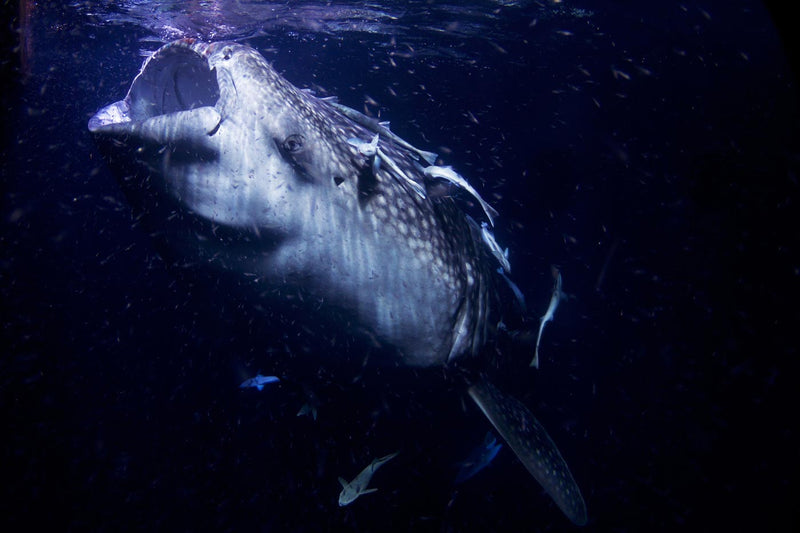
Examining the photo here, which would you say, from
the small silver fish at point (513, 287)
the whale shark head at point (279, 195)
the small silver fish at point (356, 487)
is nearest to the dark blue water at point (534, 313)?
the small silver fish at point (356, 487)

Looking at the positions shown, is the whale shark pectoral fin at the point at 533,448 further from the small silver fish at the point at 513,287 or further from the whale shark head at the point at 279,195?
the small silver fish at the point at 513,287

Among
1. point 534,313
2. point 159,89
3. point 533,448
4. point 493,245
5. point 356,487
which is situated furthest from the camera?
point 534,313

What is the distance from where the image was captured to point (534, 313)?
233 inches

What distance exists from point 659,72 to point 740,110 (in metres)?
2.74

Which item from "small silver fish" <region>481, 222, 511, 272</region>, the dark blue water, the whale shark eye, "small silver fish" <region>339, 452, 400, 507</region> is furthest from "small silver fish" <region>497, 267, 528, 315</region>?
the whale shark eye

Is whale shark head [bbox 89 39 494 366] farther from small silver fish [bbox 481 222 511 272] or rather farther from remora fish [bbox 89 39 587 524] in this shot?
small silver fish [bbox 481 222 511 272]

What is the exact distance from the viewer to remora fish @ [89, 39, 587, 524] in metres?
2.26

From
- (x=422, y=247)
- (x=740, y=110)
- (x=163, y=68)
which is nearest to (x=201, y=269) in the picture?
(x=163, y=68)

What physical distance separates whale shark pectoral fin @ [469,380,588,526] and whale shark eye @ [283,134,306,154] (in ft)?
9.11

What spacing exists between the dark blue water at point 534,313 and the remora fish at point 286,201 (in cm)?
147

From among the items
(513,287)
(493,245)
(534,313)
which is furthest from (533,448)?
(534,313)

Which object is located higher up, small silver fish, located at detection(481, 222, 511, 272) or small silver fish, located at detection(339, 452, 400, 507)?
small silver fish, located at detection(481, 222, 511, 272)

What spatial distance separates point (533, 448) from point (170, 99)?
14.1 ft

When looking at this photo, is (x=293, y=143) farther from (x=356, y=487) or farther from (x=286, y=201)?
(x=356, y=487)
